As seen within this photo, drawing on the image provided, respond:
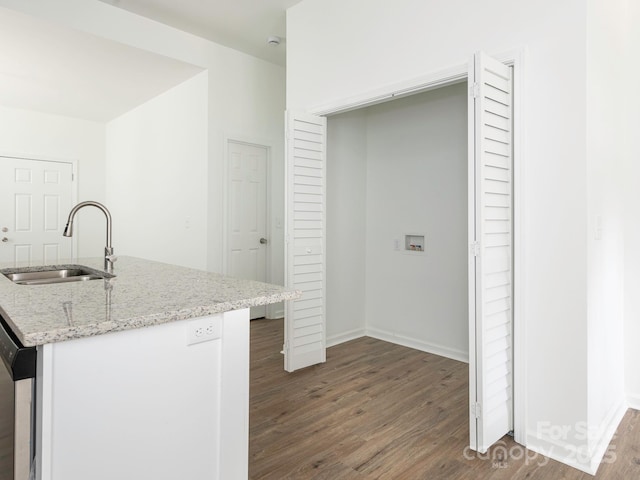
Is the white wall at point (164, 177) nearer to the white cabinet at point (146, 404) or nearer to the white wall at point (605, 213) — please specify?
the white cabinet at point (146, 404)

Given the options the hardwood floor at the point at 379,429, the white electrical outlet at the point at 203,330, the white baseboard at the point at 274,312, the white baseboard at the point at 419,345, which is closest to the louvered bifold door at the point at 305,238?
the hardwood floor at the point at 379,429

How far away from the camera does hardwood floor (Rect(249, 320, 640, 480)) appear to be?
191 centimetres

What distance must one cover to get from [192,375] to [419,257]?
270 centimetres

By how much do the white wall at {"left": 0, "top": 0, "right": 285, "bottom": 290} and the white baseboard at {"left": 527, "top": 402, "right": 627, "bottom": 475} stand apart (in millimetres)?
3186

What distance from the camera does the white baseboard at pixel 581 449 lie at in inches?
75.2

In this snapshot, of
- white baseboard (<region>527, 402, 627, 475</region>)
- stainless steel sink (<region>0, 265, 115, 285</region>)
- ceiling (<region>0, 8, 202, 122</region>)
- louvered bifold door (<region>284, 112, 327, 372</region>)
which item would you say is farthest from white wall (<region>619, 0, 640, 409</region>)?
ceiling (<region>0, 8, 202, 122</region>)

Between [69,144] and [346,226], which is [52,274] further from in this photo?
[69,144]

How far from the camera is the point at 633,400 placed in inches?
99.9

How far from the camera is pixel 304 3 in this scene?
3311 millimetres

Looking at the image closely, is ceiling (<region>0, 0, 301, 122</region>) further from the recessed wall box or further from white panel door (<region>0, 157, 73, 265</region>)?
the recessed wall box

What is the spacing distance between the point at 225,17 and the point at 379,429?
3515mm

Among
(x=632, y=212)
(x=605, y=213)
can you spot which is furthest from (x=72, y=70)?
(x=632, y=212)

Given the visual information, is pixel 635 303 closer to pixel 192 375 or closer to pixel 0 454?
pixel 192 375

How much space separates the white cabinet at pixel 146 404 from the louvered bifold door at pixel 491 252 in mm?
1146
